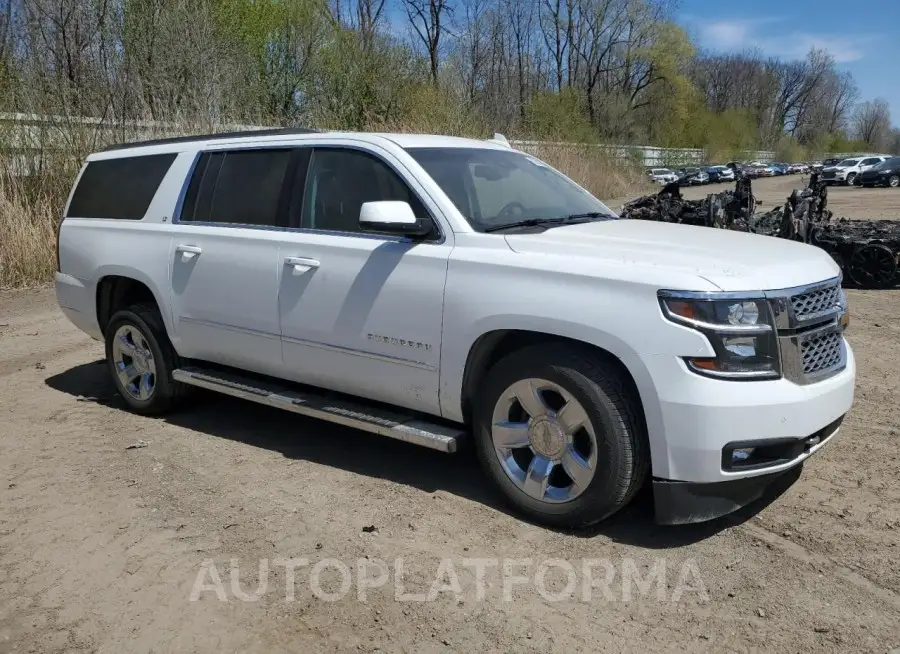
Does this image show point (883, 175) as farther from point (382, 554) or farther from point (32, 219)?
point (382, 554)

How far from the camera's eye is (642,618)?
3.20 m

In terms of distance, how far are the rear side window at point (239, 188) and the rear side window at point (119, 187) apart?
A: 0.42 meters

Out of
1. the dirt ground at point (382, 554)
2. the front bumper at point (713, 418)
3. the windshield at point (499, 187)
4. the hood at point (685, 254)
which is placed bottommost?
the dirt ground at point (382, 554)

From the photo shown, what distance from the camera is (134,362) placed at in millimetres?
5934

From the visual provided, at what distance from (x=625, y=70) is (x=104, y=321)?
76.3m

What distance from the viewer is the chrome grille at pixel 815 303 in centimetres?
360

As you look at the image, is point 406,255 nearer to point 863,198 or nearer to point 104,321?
point 104,321

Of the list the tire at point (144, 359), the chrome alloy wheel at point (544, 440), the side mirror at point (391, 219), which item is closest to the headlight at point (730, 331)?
the chrome alloy wheel at point (544, 440)

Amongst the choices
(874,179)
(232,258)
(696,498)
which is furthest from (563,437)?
(874,179)

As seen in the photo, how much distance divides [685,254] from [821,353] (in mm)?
773

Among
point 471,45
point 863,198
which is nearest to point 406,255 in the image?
→ point 863,198

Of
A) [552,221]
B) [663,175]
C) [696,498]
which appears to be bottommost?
[696,498]

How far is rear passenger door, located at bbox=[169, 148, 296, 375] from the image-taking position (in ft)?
16.1

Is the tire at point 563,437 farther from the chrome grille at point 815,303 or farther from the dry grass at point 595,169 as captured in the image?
the dry grass at point 595,169
